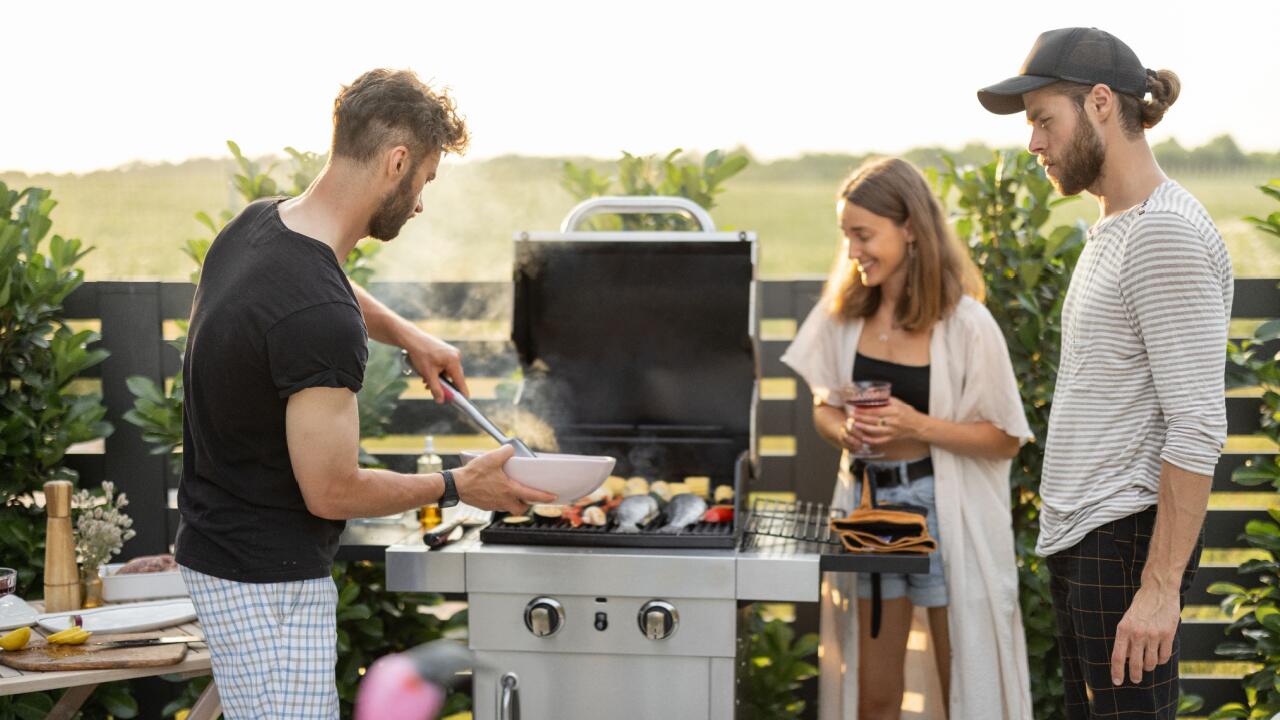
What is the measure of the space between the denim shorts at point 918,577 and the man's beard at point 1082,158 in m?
0.90

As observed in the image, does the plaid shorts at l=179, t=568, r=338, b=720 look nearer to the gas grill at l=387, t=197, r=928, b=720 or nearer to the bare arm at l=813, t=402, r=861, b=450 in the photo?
the gas grill at l=387, t=197, r=928, b=720

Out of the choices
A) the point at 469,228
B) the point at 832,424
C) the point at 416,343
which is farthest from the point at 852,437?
the point at 469,228

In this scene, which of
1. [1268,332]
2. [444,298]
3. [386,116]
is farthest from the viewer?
[444,298]

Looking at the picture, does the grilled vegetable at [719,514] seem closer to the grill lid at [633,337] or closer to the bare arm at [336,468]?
the grill lid at [633,337]

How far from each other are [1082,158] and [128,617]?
2.11 meters

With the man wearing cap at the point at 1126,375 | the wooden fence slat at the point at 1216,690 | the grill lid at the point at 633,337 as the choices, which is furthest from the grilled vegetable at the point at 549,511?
the wooden fence slat at the point at 1216,690

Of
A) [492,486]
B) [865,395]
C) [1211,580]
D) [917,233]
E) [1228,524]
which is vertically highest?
[917,233]

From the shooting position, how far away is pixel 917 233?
2.54m

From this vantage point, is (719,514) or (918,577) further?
(918,577)

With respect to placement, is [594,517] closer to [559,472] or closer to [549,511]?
[549,511]

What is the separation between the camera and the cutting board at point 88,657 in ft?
6.70

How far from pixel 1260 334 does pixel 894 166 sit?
1.29m

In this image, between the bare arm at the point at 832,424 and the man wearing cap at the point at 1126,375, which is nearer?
the man wearing cap at the point at 1126,375

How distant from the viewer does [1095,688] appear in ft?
6.29
